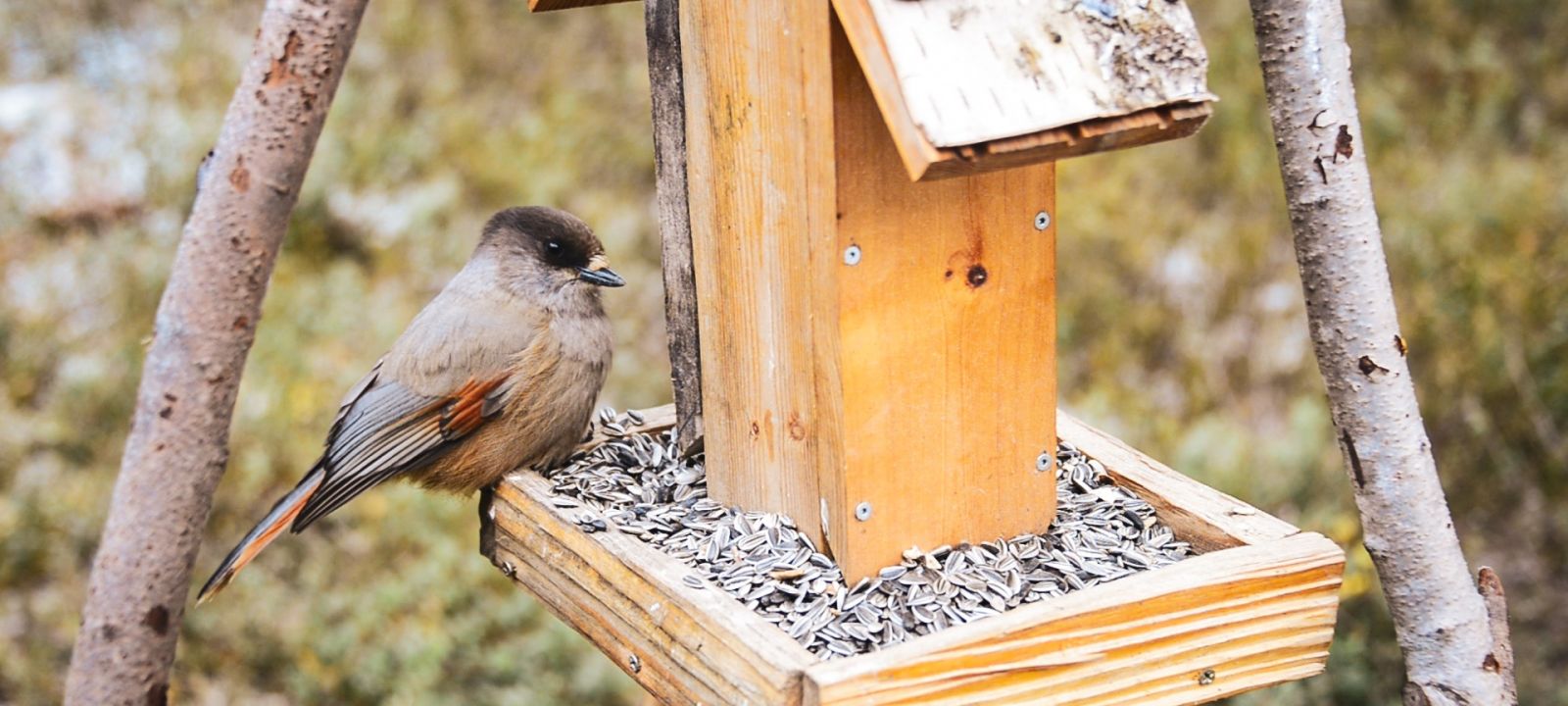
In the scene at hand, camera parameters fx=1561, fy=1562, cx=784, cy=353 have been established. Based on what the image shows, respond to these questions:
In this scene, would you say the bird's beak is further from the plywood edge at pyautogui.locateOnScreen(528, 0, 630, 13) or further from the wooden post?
the wooden post

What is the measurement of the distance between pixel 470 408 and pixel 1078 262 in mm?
3810

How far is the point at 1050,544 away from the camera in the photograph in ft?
8.94

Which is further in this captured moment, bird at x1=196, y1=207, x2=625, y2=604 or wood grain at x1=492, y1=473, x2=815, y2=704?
bird at x1=196, y1=207, x2=625, y2=604

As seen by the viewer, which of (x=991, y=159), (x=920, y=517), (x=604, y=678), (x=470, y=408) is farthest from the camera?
(x=604, y=678)

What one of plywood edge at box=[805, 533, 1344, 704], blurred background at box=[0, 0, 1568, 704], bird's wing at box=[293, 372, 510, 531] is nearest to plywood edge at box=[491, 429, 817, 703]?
plywood edge at box=[805, 533, 1344, 704]

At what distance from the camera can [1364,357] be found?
2.47m

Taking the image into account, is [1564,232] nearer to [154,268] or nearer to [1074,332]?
[1074,332]

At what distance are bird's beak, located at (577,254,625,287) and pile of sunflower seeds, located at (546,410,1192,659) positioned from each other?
643mm

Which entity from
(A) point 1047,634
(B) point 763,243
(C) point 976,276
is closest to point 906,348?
(C) point 976,276

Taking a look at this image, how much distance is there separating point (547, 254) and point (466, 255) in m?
3.42

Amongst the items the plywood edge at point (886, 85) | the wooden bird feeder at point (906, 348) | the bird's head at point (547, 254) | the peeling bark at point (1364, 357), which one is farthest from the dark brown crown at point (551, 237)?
the peeling bark at point (1364, 357)

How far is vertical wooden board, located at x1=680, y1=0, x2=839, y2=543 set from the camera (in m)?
2.41

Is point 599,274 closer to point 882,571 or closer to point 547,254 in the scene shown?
point 547,254

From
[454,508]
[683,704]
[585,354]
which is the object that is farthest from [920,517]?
[454,508]
